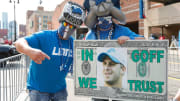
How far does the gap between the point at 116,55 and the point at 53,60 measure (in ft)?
2.57

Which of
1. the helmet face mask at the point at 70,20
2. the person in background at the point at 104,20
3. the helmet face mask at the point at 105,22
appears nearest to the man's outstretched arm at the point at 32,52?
the helmet face mask at the point at 70,20

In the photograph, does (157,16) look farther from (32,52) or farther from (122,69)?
(32,52)

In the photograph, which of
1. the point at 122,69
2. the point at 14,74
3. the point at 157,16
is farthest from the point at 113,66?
the point at 157,16

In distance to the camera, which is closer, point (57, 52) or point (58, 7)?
point (57, 52)

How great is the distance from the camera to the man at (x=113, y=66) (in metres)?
1.92

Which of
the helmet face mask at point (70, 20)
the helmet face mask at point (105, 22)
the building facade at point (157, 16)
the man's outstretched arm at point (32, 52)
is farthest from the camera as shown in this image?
the building facade at point (157, 16)

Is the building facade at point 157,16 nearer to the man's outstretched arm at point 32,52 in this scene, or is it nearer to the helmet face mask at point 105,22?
the helmet face mask at point 105,22

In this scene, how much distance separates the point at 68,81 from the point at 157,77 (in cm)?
477

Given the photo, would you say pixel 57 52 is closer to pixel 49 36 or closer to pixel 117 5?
pixel 49 36

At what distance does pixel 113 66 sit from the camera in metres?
1.96

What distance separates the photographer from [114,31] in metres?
2.49

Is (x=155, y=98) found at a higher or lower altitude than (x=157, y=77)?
lower

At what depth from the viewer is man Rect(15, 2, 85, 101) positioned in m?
2.19

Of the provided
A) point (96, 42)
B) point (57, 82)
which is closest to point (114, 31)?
point (96, 42)
